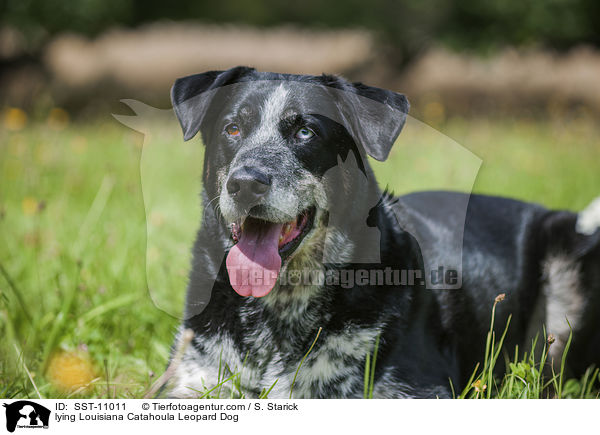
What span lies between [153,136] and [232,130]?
746 millimetres

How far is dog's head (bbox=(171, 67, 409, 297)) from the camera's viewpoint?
88.8 inches

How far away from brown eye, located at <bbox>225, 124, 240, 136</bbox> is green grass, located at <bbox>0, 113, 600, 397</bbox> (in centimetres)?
34

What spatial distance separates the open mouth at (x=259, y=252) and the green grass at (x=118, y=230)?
0.52 metres

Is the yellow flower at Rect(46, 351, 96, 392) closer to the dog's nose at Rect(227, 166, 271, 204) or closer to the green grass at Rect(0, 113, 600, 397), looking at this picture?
the green grass at Rect(0, 113, 600, 397)

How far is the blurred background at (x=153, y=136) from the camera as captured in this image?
9.71 ft

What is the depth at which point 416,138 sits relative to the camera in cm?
361

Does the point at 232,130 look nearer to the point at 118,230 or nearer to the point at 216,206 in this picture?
the point at 216,206

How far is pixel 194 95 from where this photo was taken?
2.42m

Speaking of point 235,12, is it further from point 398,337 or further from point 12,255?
point 398,337

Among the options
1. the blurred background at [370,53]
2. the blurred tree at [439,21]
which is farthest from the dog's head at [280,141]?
the blurred tree at [439,21]

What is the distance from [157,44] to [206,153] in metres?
6.70
